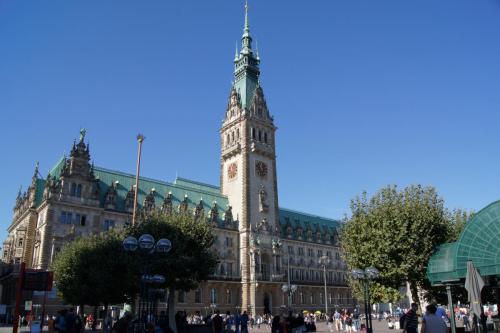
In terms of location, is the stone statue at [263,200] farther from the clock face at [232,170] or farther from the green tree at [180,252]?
the green tree at [180,252]

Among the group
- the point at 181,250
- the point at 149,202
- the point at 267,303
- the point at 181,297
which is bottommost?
the point at 267,303

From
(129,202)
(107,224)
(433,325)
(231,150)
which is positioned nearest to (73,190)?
(107,224)

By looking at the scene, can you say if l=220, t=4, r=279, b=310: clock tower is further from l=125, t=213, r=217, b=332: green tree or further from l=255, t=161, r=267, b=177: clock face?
l=125, t=213, r=217, b=332: green tree

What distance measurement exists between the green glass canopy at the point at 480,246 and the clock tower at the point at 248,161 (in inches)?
2388

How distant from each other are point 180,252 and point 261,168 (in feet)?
179

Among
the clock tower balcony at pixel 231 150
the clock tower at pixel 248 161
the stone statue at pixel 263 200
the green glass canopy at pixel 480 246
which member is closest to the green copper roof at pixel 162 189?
the clock tower at pixel 248 161

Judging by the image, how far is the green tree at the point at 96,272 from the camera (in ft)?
152

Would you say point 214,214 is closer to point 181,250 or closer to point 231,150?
point 231,150

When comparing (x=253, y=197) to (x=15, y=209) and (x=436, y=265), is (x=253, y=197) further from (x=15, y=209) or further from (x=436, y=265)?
(x=436, y=265)

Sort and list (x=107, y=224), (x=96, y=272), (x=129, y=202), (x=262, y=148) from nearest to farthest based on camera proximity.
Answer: (x=96, y=272), (x=107, y=224), (x=129, y=202), (x=262, y=148)

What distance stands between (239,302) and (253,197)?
859 inches

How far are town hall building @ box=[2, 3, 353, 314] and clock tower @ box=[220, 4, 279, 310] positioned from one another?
0.22m

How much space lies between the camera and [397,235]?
125 ft

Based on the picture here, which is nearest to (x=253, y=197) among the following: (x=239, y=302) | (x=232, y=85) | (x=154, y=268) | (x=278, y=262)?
(x=278, y=262)
